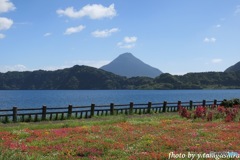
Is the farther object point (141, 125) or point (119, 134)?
point (141, 125)

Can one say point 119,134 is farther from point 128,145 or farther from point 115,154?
point 115,154

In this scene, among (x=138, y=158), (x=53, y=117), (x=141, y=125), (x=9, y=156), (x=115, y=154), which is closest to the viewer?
(x=9, y=156)

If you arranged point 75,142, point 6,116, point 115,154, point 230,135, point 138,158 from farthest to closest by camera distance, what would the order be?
point 6,116
point 230,135
point 75,142
point 115,154
point 138,158

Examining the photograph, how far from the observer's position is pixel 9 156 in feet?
33.2

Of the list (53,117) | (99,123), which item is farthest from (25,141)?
(53,117)

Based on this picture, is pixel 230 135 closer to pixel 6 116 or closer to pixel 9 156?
pixel 9 156

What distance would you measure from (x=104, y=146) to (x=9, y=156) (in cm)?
606

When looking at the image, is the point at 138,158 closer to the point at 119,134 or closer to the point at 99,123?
the point at 119,134

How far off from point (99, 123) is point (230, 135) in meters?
10.1

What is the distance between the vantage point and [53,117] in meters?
30.6

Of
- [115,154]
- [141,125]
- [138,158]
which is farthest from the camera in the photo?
[141,125]

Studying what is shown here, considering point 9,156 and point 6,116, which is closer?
point 9,156

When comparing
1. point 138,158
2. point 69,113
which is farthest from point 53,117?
point 138,158

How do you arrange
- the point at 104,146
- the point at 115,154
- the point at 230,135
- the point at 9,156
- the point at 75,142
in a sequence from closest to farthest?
the point at 9,156 < the point at 115,154 < the point at 104,146 < the point at 75,142 < the point at 230,135
